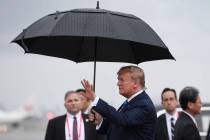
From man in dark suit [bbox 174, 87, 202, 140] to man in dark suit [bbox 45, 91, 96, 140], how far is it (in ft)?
5.07

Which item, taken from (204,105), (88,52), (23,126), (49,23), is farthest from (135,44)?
(23,126)

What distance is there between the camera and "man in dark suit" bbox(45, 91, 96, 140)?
7.92 meters

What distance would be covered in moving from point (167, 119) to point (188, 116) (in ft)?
7.70

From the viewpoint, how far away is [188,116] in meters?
6.39

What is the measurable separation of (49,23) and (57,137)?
74.9 inches

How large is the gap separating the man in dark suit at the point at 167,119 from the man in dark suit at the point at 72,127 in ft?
3.05

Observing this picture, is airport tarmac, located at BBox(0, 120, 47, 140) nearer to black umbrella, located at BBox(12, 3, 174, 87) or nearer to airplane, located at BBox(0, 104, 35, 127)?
airplane, located at BBox(0, 104, 35, 127)

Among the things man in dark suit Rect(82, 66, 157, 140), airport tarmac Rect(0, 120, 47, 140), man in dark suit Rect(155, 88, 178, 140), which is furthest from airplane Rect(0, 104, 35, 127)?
man in dark suit Rect(82, 66, 157, 140)

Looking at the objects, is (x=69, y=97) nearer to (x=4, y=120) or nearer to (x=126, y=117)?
(x=126, y=117)

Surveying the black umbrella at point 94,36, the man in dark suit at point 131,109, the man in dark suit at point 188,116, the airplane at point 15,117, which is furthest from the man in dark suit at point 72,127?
the airplane at point 15,117

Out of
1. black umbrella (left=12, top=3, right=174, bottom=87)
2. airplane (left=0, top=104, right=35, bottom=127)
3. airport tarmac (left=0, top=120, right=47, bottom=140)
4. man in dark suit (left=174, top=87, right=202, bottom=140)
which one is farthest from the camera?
airplane (left=0, top=104, right=35, bottom=127)

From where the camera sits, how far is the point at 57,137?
26.0 ft

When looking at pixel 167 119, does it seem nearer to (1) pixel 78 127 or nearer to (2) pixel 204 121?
(1) pixel 78 127

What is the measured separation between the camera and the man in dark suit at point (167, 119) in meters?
8.48
